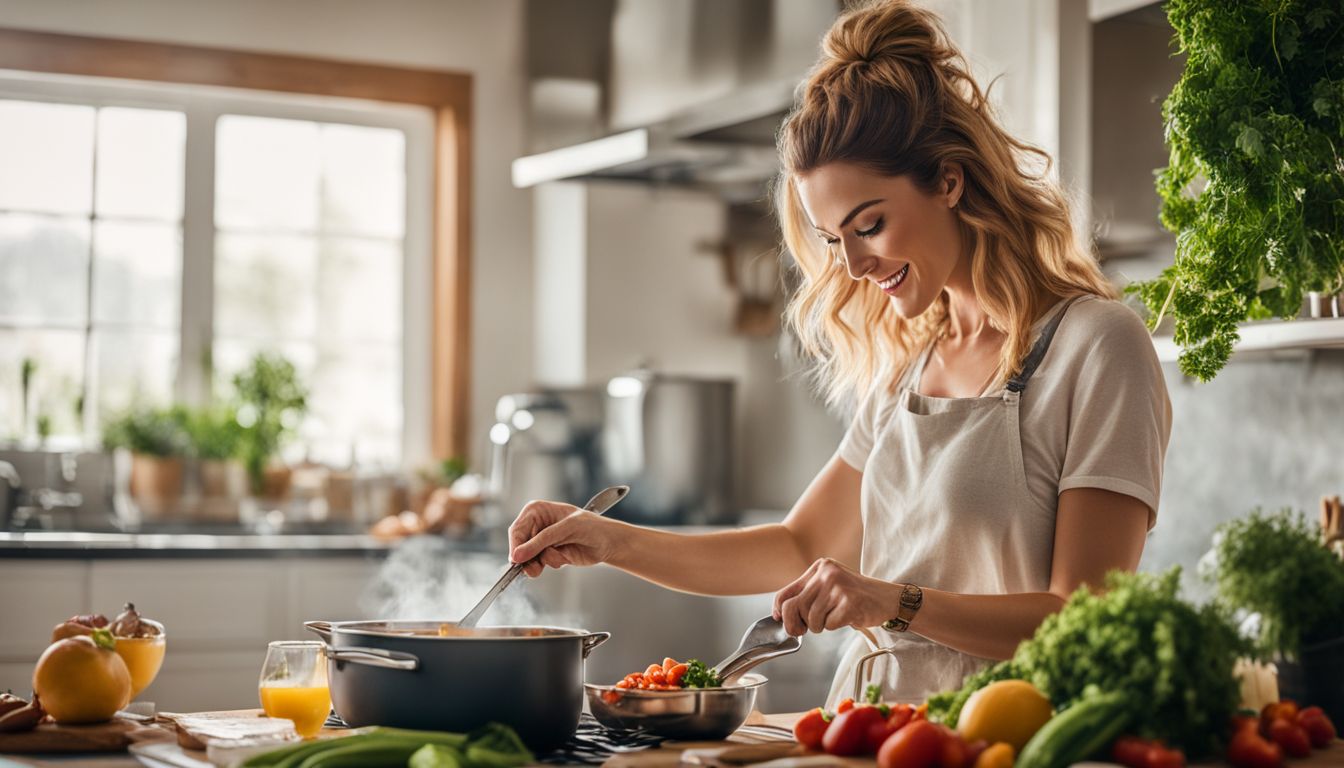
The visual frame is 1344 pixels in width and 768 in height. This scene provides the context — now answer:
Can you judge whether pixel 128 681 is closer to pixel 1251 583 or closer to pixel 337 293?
pixel 1251 583

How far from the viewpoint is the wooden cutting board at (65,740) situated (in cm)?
148

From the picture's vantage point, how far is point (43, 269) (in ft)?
15.1

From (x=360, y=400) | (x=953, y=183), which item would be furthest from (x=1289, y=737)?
(x=360, y=400)

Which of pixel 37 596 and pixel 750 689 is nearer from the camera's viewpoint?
pixel 750 689

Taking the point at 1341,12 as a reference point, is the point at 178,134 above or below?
above

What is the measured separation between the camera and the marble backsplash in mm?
2684

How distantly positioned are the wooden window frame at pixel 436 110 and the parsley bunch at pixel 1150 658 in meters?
3.76

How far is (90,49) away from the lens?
4527 millimetres

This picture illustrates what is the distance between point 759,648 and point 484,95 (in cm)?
367

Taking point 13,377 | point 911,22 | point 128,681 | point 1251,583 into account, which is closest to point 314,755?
point 128,681

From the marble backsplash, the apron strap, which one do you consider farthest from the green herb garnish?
the marble backsplash

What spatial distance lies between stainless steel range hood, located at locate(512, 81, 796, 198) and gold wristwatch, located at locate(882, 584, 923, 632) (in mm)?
1830

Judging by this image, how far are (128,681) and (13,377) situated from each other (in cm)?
325

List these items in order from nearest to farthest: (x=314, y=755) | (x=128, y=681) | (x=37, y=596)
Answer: (x=314, y=755) → (x=128, y=681) → (x=37, y=596)
